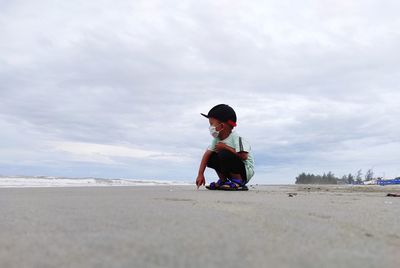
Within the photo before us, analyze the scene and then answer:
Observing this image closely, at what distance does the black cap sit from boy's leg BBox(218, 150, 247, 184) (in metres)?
0.43

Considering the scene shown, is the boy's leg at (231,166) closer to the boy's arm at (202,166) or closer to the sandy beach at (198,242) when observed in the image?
the boy's arm at (202,166)

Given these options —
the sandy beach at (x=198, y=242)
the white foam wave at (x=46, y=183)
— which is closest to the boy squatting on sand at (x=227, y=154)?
the sandy beach at (x=198, y=242)

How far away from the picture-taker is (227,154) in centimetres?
493

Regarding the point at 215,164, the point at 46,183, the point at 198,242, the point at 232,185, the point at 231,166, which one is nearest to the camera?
the point at 198,242

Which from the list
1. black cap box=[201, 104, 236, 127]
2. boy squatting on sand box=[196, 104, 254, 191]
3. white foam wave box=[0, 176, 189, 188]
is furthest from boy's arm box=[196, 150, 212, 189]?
white foam wave box=[0, 176, 189, 188]

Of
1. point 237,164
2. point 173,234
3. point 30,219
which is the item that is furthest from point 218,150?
point 173,234

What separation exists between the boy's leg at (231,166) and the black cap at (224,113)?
43 centimetres

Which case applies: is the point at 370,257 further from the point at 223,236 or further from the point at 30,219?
the point at 30,219

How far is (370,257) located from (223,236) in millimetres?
381

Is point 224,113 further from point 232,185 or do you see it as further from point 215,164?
point 232,185

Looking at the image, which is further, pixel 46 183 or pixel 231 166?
pixel 46 183

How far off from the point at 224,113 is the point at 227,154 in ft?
1.78

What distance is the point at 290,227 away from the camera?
1.28 meters

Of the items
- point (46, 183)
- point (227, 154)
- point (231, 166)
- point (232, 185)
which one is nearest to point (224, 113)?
point (227, 154)
